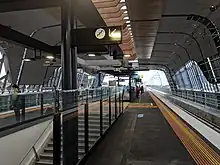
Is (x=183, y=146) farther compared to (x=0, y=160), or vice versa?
(x=183, y=146)

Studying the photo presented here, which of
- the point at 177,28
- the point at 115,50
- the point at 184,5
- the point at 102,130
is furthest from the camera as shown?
the point at 177,28

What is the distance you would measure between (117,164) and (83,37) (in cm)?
296

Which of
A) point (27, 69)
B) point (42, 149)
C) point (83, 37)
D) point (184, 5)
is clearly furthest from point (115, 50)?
point (27, 69)

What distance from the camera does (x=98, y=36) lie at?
21.2ft

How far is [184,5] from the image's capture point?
9.66 meters

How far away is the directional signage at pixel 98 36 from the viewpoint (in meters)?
6.40

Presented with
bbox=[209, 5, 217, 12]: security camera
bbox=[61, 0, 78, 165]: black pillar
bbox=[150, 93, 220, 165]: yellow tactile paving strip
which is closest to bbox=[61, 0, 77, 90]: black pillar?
bbox=[61, 0, 78, 165]: black pillar

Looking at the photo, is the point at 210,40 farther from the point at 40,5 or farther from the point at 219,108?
the point at 40,5

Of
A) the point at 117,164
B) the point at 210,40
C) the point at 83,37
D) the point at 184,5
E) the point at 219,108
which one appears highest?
the point at 184,5

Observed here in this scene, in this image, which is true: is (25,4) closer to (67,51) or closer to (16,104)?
(67,51)

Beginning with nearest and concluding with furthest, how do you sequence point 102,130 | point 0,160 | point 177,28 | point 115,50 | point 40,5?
point 0,160 → point 40,5 → point 102,130 → point 115,50 → point 177,28

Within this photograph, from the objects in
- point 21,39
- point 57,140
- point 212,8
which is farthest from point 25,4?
point 212,8

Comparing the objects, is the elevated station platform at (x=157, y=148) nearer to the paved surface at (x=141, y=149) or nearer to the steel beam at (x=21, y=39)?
the paved surface at (x=141, y=149)

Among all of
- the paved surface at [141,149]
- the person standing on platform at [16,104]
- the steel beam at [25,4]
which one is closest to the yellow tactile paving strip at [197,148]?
the paved surface at [141,149]
